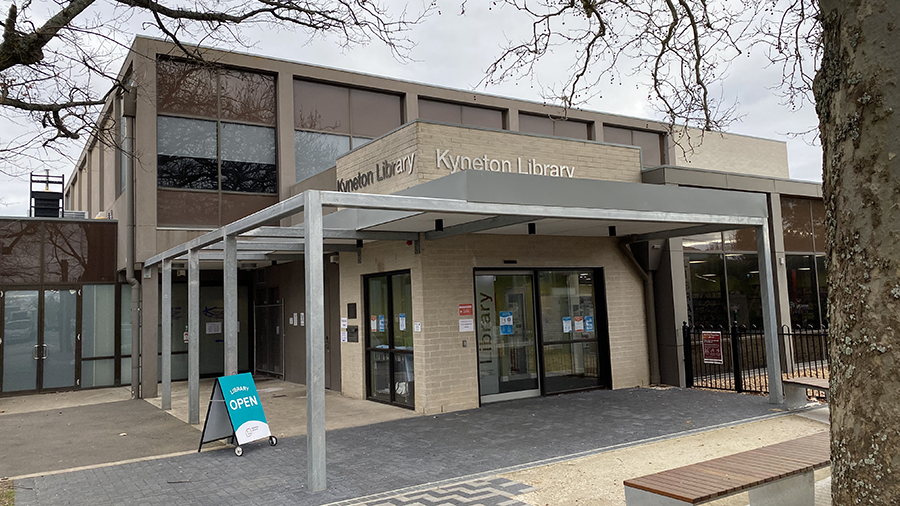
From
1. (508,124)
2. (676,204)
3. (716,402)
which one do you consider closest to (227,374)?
(676,204)

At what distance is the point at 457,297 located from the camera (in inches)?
418

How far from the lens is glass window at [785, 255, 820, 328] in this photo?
14.2m

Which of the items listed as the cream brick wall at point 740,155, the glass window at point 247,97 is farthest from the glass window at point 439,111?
the cream brick wall at point 740,155

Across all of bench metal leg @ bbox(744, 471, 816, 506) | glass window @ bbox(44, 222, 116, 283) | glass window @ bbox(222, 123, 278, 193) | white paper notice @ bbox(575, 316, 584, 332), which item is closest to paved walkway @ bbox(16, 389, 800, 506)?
white paper notice @ bbox(575, 316, 584, 332)

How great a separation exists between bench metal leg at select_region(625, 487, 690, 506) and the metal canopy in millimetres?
2928

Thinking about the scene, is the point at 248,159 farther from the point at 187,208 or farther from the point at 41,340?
the point at 41,340

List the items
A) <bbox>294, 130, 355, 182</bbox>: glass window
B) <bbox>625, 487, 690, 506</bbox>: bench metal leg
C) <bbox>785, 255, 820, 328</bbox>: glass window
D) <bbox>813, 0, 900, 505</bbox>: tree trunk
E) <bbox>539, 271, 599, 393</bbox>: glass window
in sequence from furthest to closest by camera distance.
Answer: <bbox>294, 130, 355, 182</bbox>: glass window < <bbox>785, 255, 820, 328</bbox>: glass window < <bbox>539, 271, 599, 393</bbox>: glass window < <bbox>625, 487, 690, 506</bbox>: bench metal leg < <bbox>813, 0, 900, 505</bbox>: tree trunk

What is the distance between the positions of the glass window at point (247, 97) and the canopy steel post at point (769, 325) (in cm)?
1141

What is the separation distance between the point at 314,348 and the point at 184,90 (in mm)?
10950

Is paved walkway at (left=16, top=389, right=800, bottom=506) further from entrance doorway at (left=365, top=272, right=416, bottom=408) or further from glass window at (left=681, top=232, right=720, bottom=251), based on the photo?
glass window at (left=681, top=232, right=720, bottom=251)

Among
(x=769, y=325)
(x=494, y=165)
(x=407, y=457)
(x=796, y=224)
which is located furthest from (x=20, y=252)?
(x=796, y=224)

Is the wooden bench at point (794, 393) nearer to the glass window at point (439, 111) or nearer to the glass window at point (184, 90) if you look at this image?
the glass window at point (439, 111)

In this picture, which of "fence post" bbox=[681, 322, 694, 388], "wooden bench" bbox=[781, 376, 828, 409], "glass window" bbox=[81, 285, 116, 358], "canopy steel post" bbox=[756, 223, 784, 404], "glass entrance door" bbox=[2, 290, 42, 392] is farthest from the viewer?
"glass window" bbox=[81, 285, 116, 358]

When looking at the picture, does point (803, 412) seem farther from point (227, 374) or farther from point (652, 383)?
point (227, 374)
